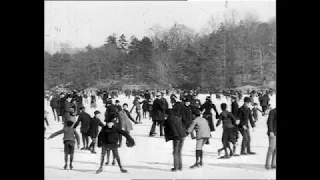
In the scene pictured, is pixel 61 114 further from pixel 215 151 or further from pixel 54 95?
pixel 215 151

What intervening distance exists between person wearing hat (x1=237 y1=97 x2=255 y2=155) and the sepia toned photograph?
0.02 m

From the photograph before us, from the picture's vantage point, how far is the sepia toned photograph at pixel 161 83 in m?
10.3

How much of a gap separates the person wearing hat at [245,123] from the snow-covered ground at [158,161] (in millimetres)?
197

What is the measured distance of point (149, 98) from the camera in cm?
1222

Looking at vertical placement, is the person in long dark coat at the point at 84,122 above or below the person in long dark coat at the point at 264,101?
below

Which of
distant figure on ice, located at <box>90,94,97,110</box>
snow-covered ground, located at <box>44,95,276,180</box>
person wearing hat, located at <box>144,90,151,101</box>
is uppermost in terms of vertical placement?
person wearing hat, located at <box>144,90,151,101</box>

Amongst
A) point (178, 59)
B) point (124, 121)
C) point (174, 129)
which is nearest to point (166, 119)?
point (174, 129)

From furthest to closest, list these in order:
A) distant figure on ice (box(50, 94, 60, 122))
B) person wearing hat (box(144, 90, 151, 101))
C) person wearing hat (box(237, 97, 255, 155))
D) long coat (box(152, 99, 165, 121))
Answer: person wearing hat (box(144, 90, 151, 101))
distant figure on ice (box(50, 94, 60, 122))
long coat (box(152, 99, 165, 121))
person wearing hat (box(237, 97, 255, 155))

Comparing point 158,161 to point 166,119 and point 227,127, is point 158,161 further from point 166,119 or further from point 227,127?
point 227,127

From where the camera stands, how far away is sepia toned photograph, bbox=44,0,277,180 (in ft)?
33.7

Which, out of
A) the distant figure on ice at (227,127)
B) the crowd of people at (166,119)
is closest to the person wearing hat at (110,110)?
the crowd of people at (166,119)

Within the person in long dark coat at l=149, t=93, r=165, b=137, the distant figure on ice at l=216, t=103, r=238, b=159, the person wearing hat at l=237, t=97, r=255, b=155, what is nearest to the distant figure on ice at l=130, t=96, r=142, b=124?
the person in long dark coat at l=149, t=93, r=165, b=137

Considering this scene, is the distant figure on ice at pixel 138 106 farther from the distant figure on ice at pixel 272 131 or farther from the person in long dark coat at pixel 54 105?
the distant figure on ice at pixel 272 131

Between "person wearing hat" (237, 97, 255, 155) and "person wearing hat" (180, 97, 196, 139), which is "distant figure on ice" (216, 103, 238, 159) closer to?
"person wearing hat" (237, 97, 255, 155)
